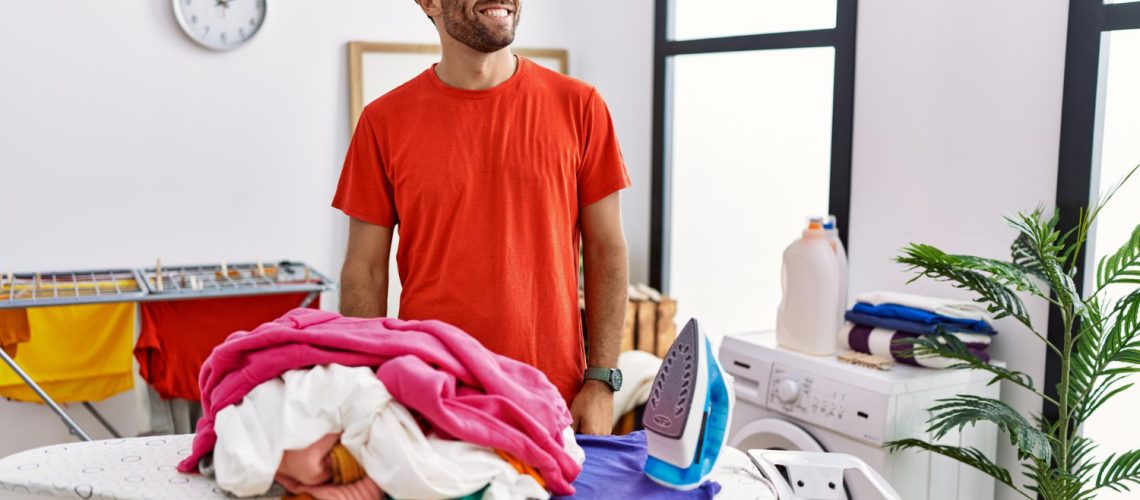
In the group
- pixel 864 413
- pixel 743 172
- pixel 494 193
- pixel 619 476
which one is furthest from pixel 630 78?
pixel 619 476

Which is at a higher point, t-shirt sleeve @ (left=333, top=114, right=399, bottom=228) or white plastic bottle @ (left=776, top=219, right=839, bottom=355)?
t-shirt sleeve @ (left=333, top=114, right=399, bottom=228)

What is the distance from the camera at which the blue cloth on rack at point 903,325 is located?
2486mm

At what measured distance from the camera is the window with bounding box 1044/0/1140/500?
7.86 ft

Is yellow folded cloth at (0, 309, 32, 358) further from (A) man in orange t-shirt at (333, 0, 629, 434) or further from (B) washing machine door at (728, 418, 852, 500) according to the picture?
(B) washing machine door at (728, 418, 852, 500)

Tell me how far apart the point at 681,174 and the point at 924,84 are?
1.28 m

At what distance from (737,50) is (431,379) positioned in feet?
8.52

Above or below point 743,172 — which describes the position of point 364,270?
below

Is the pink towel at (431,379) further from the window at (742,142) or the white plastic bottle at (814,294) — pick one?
the window at (742,142)

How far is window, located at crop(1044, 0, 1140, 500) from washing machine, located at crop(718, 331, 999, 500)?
35 cm

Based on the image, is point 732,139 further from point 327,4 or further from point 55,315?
point 55,315

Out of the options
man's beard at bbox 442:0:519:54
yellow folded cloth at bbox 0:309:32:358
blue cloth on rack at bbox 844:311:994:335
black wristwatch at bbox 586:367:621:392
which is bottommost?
yellow folded cloth at bbox 0:309:32:358

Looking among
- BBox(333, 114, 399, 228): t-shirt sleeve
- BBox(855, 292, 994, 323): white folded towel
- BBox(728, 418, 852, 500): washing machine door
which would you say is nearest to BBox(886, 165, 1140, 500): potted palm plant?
BBox(855, 292, 994, 323): white folded towel

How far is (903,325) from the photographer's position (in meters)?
2.54

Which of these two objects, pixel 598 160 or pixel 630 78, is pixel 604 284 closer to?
pixel 598 160
